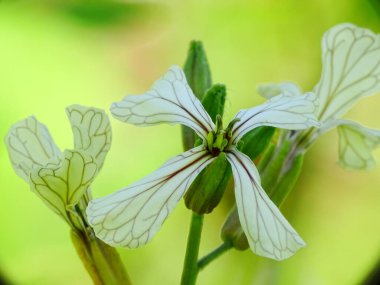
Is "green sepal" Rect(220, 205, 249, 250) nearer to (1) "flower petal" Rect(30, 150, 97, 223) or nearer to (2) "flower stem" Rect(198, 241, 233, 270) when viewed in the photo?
(2) "flower stem" Rect(198, 241, 233, 270)

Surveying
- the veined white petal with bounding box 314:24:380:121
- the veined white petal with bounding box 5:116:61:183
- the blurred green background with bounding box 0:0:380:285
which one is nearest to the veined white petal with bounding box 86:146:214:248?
the veined white petal with bounding box 5:116:61:183

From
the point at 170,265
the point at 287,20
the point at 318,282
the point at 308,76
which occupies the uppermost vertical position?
the point at 287,20

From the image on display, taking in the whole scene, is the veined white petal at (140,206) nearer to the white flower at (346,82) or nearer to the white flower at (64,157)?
the white flower at (64,157)

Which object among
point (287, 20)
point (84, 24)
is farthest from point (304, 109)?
point (84, 24)

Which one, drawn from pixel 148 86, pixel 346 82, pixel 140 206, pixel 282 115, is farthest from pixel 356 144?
pixel 148 86

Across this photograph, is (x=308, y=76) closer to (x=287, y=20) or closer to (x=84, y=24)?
(x=287, y=20)

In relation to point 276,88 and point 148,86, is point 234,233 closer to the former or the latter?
point 276,88
